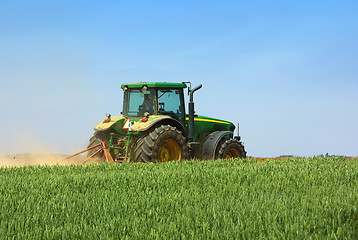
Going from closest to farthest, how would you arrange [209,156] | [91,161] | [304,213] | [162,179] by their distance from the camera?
[304,213]
[162,179]
[91,161]
[209,156]

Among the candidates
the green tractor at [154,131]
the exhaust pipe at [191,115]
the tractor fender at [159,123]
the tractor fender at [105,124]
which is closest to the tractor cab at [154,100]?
the green tractor at [154,131]

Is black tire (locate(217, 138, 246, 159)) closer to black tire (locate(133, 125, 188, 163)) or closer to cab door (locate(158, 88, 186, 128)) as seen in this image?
cab door (locate(158, 88, 186, 128))

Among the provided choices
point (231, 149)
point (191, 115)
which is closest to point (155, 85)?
point (191, 115)

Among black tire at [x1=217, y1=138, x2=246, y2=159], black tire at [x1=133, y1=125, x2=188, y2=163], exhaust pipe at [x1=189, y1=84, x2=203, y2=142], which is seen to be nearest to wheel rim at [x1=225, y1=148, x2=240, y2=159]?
black tire at [x1=217, y1=138, x2=246, y2=159]

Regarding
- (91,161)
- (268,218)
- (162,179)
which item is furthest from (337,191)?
(91,161)

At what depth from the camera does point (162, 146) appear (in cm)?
1189

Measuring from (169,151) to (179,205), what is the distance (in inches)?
226

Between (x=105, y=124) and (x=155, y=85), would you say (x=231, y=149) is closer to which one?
(x=155, y=85)

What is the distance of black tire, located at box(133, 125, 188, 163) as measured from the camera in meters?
11.1

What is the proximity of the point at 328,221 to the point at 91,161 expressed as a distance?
789 centimetres

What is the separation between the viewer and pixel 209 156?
43.4 ft

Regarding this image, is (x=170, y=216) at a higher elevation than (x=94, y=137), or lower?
lower

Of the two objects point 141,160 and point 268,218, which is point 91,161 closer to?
point 141,160

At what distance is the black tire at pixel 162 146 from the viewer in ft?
36.4
